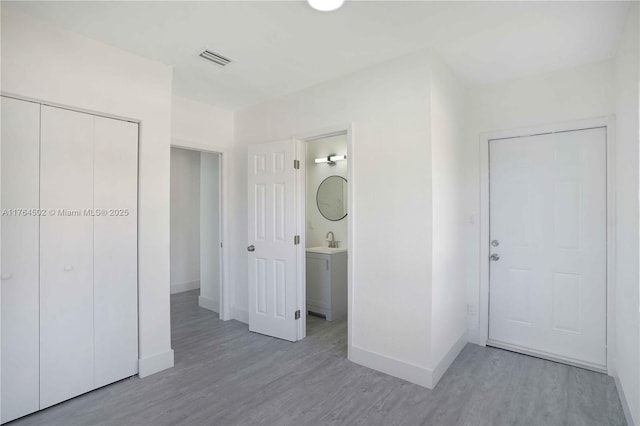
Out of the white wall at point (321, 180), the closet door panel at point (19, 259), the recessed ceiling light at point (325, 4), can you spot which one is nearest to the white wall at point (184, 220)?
the white wall at point (321, 180)

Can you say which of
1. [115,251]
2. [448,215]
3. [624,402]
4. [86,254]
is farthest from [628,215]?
[86,254]

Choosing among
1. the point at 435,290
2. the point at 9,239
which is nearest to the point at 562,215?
the point at 435,290

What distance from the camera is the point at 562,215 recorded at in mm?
2930

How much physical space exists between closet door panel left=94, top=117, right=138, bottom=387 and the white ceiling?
2.34ft

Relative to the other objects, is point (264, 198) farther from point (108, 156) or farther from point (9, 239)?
point (9, 239)

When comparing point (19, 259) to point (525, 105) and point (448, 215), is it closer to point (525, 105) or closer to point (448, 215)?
point (448, 215)

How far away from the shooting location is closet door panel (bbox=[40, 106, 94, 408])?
223 centimetres

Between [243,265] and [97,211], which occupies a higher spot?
[97,211]

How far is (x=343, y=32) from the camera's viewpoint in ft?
7.59

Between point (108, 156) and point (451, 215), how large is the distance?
289cm

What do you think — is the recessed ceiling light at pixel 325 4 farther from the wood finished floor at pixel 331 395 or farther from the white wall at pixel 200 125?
the wood finished floor at pixel 331 395

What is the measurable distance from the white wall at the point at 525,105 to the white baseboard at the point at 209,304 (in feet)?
10.3

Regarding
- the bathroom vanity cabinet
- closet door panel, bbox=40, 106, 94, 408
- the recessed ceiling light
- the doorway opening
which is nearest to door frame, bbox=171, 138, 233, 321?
the doorway opening

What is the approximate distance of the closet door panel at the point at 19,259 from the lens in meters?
2.07
